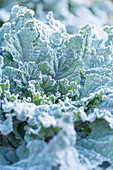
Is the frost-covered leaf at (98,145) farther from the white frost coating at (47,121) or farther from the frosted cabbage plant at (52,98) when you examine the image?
the white frost coating at (47,121)

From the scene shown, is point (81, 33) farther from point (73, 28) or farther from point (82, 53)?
point (73, 28)

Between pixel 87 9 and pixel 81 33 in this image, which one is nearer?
pixel 81 33

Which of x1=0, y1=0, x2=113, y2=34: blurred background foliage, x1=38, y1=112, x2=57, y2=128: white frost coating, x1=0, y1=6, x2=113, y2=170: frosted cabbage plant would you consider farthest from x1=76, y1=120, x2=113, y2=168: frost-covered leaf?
x1=0, y1=0, x2=113, y2=34: blurred background foliage

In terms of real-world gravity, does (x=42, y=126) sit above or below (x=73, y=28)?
below

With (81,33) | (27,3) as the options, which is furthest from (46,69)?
(27,3)

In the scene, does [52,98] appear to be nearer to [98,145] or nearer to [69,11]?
[98,145]

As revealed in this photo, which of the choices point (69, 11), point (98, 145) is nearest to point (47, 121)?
point (98, 145)

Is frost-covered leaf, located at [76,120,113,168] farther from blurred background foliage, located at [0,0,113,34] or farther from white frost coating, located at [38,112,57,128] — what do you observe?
blurred background foliage, located at [0,0,113,34]

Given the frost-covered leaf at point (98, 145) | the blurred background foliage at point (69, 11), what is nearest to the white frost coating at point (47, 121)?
the frost-covered leaf at point (98, 145)

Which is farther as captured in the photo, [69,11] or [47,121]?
[69,11]
